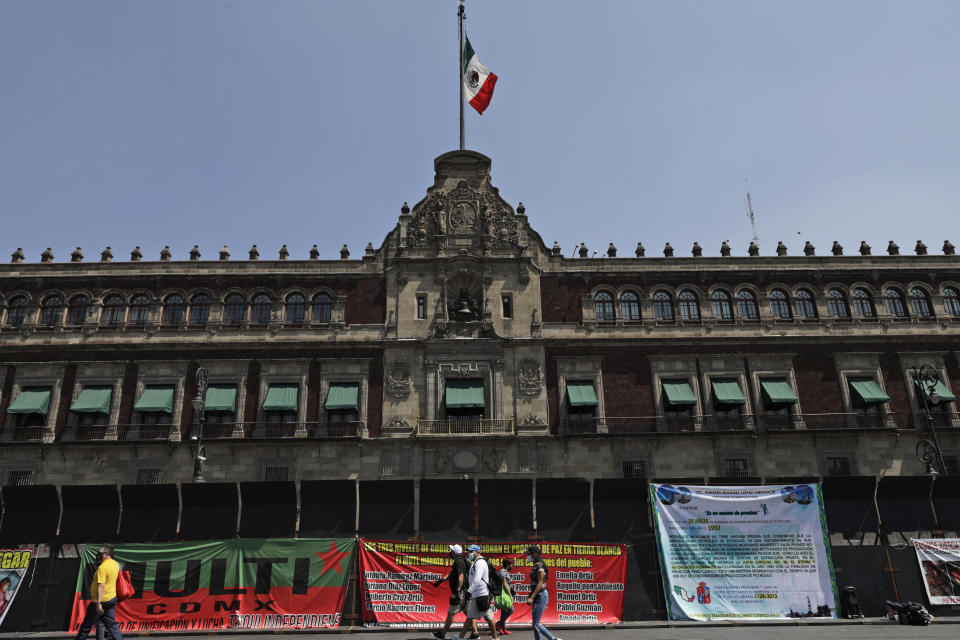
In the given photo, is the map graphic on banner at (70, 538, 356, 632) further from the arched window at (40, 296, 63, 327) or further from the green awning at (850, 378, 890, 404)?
the green awning at (850, 378, 890, 404)

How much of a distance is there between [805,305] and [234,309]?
89.3ft

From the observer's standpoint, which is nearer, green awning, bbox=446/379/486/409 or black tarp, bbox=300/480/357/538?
black tarp, bbox=300/480/357/538

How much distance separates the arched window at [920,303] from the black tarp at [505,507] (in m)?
24.4

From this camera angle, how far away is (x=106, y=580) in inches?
453

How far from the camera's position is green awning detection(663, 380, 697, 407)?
29000 mm

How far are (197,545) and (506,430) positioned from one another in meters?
15.5

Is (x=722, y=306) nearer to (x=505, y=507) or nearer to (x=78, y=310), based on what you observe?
(x=505, y=507)

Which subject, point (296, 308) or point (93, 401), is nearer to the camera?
point (93, 401)

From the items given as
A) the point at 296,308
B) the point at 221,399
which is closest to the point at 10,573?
the point at 221,399

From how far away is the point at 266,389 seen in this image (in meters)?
29.5

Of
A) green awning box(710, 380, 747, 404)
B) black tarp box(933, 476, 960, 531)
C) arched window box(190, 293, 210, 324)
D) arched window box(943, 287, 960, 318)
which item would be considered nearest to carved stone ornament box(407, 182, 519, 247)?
arched window box(190, 293, 210, 324)

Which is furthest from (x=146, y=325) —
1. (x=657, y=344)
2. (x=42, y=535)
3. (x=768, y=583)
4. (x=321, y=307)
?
(x=768, y=583)

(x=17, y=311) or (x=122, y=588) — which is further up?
(x=17, y=311)

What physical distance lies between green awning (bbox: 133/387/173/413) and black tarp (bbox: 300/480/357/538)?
1202cm
